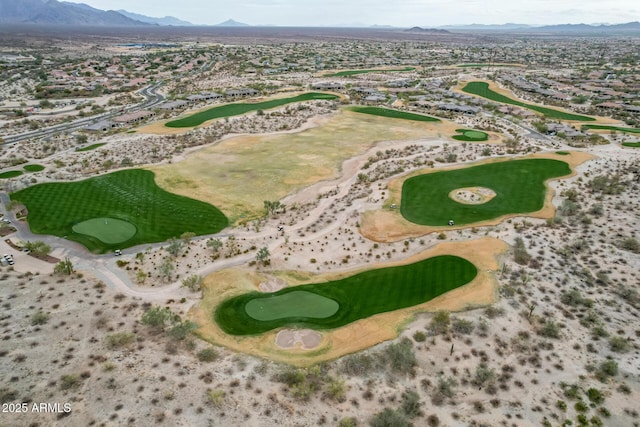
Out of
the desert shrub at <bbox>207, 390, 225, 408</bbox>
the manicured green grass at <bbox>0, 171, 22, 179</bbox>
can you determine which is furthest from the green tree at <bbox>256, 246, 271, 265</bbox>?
the manicured green grass at <bbox>0, 171, 22, 179</bbox>

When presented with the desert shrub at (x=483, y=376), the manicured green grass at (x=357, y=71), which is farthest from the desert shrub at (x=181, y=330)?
the manicured green grass at (x=357, y=71)

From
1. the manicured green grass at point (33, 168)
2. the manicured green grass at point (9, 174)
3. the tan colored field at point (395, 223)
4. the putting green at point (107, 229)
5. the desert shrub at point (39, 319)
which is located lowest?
the desert shrub at point (39, 319)

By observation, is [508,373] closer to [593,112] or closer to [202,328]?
[202,328]

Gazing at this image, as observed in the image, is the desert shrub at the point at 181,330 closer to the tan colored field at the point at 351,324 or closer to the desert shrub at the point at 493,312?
the tan colored field at the point at 351,324

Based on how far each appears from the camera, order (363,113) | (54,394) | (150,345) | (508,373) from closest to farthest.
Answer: (54,394)
(508,373)
(150,345)
(363,113)

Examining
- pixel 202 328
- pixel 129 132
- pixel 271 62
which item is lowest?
pixel 202 328

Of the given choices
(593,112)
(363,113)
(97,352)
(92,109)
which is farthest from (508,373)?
(92,109)
